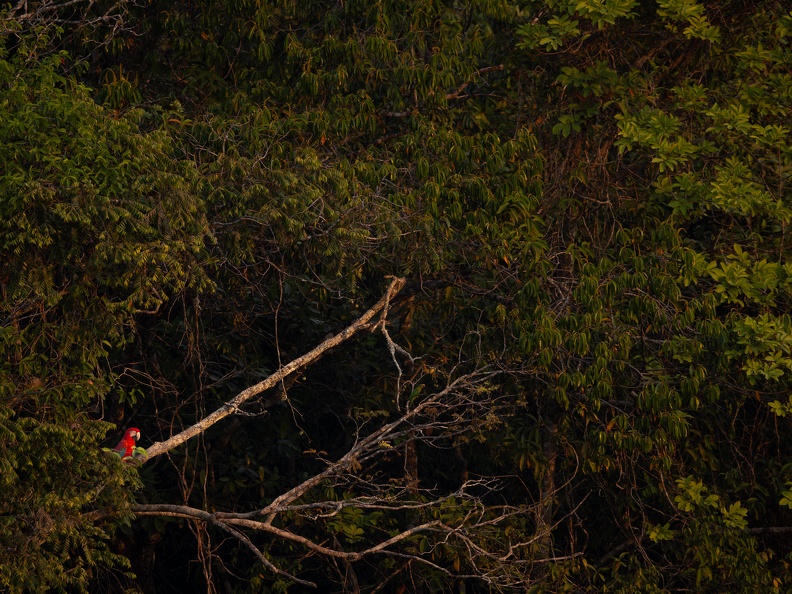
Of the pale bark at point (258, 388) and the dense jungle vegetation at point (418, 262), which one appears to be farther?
the pale bark at point (258, 388)

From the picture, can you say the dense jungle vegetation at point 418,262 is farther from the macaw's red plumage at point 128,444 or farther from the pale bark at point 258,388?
the macaw's red plumage at point 128,444

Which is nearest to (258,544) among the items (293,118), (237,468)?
(237,468)

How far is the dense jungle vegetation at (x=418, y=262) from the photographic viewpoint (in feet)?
19.0

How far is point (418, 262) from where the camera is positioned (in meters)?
7.25

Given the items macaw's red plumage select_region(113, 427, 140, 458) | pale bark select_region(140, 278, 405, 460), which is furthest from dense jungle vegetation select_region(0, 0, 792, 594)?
→ macaw's red plumage select_region(113, 427, 140, 458)

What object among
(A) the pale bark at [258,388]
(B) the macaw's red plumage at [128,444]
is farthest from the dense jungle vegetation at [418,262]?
(B) the macaw's red plumage at [128,444]

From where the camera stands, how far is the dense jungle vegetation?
5.78 m

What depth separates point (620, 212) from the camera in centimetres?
751

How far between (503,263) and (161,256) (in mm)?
2815

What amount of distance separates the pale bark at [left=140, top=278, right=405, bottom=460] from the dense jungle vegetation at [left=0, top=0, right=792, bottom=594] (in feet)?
0.08

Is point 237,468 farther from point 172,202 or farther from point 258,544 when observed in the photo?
point 172,202

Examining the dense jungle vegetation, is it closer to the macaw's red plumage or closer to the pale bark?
the pale bark

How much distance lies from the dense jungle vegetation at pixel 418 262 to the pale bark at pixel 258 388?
2 centimetres

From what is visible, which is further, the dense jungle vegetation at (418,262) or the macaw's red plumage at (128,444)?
the macaw's red plumage at (128,444)
